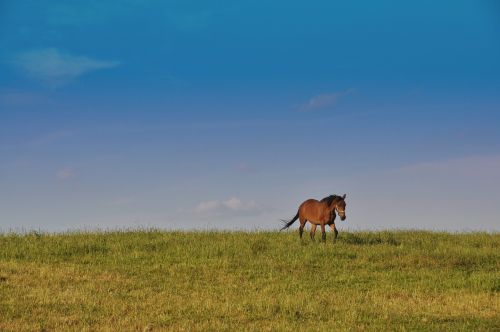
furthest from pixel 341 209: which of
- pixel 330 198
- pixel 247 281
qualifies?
pixel 247 281

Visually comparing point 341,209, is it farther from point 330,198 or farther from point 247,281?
point 247,281

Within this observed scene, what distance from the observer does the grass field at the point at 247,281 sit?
13.6 meters

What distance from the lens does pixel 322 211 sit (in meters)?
24.5

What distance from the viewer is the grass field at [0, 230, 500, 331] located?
13.6 m

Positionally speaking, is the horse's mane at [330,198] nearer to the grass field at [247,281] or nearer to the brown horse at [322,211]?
the brown horse at [322,211]

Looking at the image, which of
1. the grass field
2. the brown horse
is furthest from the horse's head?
the grass field

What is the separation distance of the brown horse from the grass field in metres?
0.81

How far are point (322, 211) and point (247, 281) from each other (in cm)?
681

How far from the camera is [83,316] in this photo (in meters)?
13.9

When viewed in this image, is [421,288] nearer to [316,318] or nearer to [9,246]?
[316,318]

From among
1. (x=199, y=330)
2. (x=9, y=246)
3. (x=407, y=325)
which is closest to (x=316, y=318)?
(x=407, y=325)

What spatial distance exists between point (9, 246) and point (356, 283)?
1412 centimetres

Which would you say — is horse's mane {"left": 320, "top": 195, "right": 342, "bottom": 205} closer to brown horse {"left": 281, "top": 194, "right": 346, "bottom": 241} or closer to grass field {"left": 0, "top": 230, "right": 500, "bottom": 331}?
brown horse {"left": 281, "top": 194, "right": 346, "bottom": 241}

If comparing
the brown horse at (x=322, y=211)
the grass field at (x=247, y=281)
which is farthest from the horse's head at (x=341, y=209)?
the grass field at (x=247, y=281)
